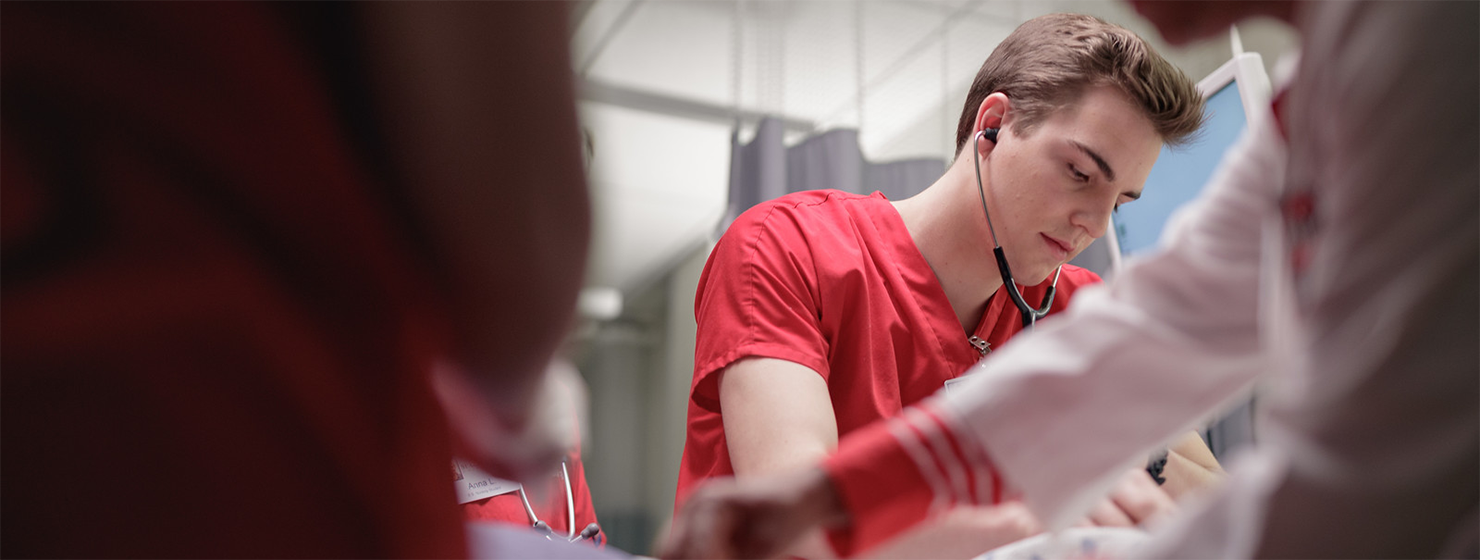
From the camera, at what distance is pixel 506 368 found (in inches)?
17.6

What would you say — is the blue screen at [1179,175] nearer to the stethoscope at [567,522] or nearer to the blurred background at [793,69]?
the blurred background at [793,69]

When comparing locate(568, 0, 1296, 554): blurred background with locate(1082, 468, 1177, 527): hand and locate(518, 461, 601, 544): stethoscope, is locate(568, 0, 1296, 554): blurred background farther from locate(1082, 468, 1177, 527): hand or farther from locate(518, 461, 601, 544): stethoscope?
locate(1082, 468, 1177, 527): hand

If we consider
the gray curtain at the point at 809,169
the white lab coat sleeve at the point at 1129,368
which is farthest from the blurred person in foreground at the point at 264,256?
the gray curtain at the point at 809,169

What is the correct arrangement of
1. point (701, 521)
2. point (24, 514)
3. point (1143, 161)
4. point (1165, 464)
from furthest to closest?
point (1143, 161), point (1165, 464), point (701, 521), point (24, 514)

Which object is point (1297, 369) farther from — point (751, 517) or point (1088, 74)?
point (1088, 74)

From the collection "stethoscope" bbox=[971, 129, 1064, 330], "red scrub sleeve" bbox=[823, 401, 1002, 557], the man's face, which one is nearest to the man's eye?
the man's face

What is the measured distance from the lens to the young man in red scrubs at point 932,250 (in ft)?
3.46

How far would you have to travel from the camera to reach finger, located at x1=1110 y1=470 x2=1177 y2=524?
0.73 metres

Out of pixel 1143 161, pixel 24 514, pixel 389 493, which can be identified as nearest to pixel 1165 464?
pixel 1143 161

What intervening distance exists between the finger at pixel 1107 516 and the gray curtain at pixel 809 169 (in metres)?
1.38

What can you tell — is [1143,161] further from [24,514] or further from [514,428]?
[24,514]

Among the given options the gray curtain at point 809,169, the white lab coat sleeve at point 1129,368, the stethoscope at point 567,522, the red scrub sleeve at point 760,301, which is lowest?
the stethoscope at point 567,522

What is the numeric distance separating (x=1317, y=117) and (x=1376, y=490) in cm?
16

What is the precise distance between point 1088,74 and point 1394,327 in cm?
93
